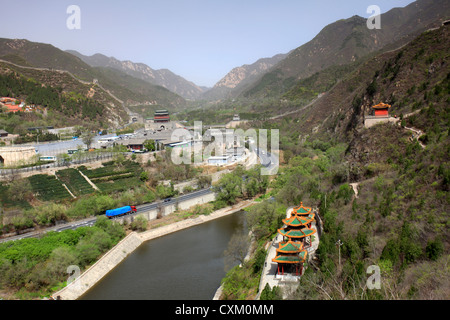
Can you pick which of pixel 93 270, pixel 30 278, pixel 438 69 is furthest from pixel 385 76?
pixel 30 278

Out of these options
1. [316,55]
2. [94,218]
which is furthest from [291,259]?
[316,55]

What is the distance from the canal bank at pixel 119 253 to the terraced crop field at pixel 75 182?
777 cm

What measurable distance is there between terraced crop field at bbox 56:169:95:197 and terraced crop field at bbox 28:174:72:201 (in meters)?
0.56

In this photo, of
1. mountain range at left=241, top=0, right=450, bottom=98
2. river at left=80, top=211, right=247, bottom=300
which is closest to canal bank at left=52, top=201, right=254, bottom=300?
river at left=80, top=211, right=247, bottom=300

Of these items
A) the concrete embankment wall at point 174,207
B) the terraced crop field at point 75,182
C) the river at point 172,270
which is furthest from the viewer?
the terraced crop field at point 75,182

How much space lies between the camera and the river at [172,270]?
15758 mm

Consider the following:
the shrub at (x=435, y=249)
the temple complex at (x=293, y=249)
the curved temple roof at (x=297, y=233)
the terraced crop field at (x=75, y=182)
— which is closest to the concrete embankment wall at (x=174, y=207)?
the terraced crop field at (x=75, y=182)

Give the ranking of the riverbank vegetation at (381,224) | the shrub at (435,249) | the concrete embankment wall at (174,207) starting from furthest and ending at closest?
the concrete embankment wall at (174,207) → the shrub at (435,249) → the riverbank vegetation at (381,224)

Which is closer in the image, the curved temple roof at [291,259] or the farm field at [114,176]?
the curved temple roof at [291,259]

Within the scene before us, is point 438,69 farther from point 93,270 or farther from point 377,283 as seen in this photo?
point 93,270

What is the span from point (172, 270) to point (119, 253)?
432cm

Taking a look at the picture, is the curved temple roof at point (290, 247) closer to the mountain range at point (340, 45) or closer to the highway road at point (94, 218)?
the highway road at point (94, 218)

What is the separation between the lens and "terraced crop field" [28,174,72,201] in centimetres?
2584

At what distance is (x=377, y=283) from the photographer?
936 centimetres
